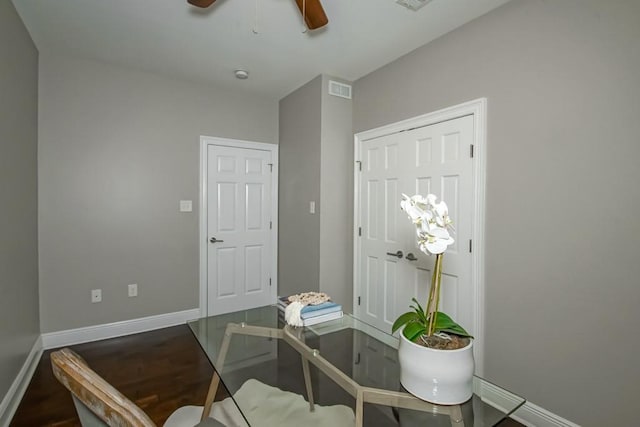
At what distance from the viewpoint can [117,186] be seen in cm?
307

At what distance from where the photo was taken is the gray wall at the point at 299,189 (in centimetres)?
325

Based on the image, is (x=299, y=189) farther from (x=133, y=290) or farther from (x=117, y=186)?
(x=133, y=290)

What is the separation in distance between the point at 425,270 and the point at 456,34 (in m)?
1.84

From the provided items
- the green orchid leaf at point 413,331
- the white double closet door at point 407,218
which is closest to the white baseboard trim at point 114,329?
the white double closet door at point 407,218

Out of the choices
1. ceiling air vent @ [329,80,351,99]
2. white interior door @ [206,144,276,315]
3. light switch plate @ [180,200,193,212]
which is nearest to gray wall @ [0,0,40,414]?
light switch plate @ [180,200,193,212]

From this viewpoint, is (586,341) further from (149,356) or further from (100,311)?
(100,311)

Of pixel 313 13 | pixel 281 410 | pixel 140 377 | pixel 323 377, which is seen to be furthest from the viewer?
pixel 140 377

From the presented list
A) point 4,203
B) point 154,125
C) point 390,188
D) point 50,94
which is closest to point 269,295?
point 390,188

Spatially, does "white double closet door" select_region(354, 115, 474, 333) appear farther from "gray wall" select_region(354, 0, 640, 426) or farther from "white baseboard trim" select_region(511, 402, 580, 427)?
"white baseboard trim" select_region(511, 402, 580, 427)

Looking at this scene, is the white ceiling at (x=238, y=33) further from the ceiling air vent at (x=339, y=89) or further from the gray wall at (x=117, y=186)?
the gray wall at (x=117, y=186)

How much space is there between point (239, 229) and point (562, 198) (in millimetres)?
3097

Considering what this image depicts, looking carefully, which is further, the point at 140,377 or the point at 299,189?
the point at 299,189

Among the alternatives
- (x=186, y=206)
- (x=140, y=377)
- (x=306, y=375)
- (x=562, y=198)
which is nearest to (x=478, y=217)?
(x=562, y=198)

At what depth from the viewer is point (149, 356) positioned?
2705mm
